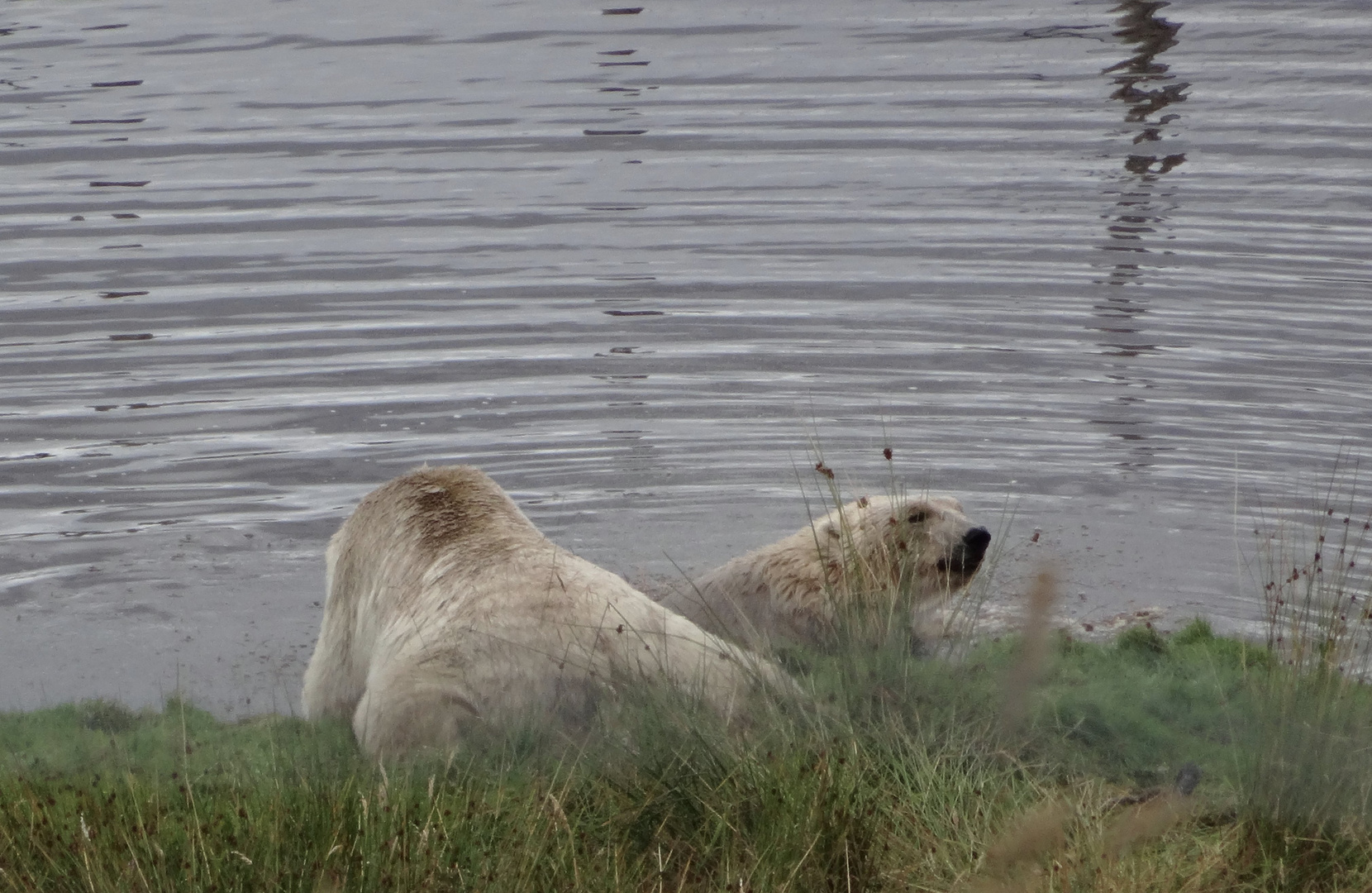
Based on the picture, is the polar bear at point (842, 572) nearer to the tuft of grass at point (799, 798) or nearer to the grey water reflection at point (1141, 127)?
the tuft of grass at point (799, 798)

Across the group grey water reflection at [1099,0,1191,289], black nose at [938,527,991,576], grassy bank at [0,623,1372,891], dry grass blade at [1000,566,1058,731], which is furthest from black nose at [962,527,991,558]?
grey water reflection at [1099,0,1191,289]

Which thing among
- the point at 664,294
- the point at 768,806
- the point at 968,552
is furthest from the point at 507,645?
the point at 664,294

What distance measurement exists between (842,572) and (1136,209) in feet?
41.7

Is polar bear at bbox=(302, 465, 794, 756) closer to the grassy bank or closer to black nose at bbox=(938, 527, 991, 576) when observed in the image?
the grassy bank

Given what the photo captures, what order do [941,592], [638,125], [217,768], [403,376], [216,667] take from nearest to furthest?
[217,768] → [941,592] → [216,667] → [403,376] → [638,125]

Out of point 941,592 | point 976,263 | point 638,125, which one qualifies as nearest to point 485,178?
point 638,125

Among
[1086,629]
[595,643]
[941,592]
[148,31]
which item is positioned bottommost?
[1086,629]

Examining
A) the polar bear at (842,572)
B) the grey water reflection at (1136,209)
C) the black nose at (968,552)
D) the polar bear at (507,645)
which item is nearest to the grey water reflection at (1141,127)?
the grey water reflection at (1136,209)

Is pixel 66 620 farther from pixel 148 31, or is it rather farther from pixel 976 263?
pixel 148 31

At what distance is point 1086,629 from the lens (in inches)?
328

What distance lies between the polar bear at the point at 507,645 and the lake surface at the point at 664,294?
1.71 m

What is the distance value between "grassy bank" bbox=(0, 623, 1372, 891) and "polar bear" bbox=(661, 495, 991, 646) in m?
0.34

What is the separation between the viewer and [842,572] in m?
6.45

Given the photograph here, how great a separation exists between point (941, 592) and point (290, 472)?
5480 mm
